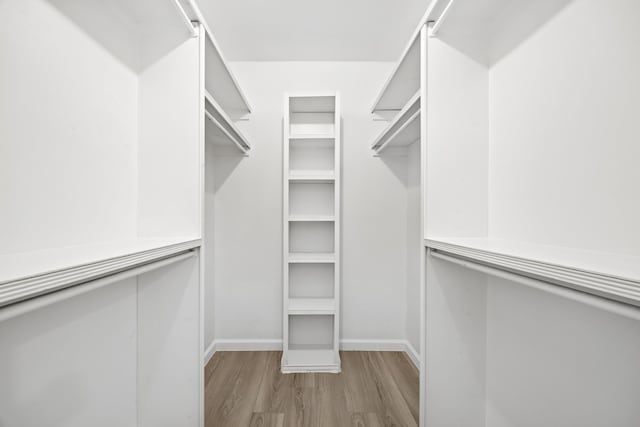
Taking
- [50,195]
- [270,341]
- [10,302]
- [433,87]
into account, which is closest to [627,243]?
[433,87]

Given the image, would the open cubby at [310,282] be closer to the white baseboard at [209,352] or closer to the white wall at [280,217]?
the white wall at [280,217]

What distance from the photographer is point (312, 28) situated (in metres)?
1.86

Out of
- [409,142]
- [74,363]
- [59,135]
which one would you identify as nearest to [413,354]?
[409,142]

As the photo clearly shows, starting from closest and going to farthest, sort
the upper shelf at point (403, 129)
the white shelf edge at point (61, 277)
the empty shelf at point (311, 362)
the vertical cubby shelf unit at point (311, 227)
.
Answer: the white shelf edge at point (61, 277) < the upper shelf at point (403, 129) < the empty shelf at point (311, 362) < the vertical cubby shelf unit at point (311, 227)

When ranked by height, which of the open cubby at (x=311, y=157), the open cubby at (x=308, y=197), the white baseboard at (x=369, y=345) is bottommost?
the white baseboard at (x=369, y=345)

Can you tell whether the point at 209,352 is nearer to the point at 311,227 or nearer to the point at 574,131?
the point at 311,227

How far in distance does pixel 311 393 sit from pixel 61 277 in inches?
61.5

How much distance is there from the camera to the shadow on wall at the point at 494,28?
0.97 metres

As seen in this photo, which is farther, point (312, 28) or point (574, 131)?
point (312, 28)

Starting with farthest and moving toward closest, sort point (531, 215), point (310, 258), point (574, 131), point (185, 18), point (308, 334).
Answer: point (308, 334) < point (310, 258) < point (185, 18) < point (531, 215) < point (574, 131)

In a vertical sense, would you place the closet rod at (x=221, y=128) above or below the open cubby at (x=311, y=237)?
above

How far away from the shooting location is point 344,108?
7.43ft

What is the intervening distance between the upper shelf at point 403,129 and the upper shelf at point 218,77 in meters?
0.99

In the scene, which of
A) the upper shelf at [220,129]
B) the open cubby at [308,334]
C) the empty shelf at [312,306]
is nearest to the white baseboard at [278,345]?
the open cubby at [308,334]
